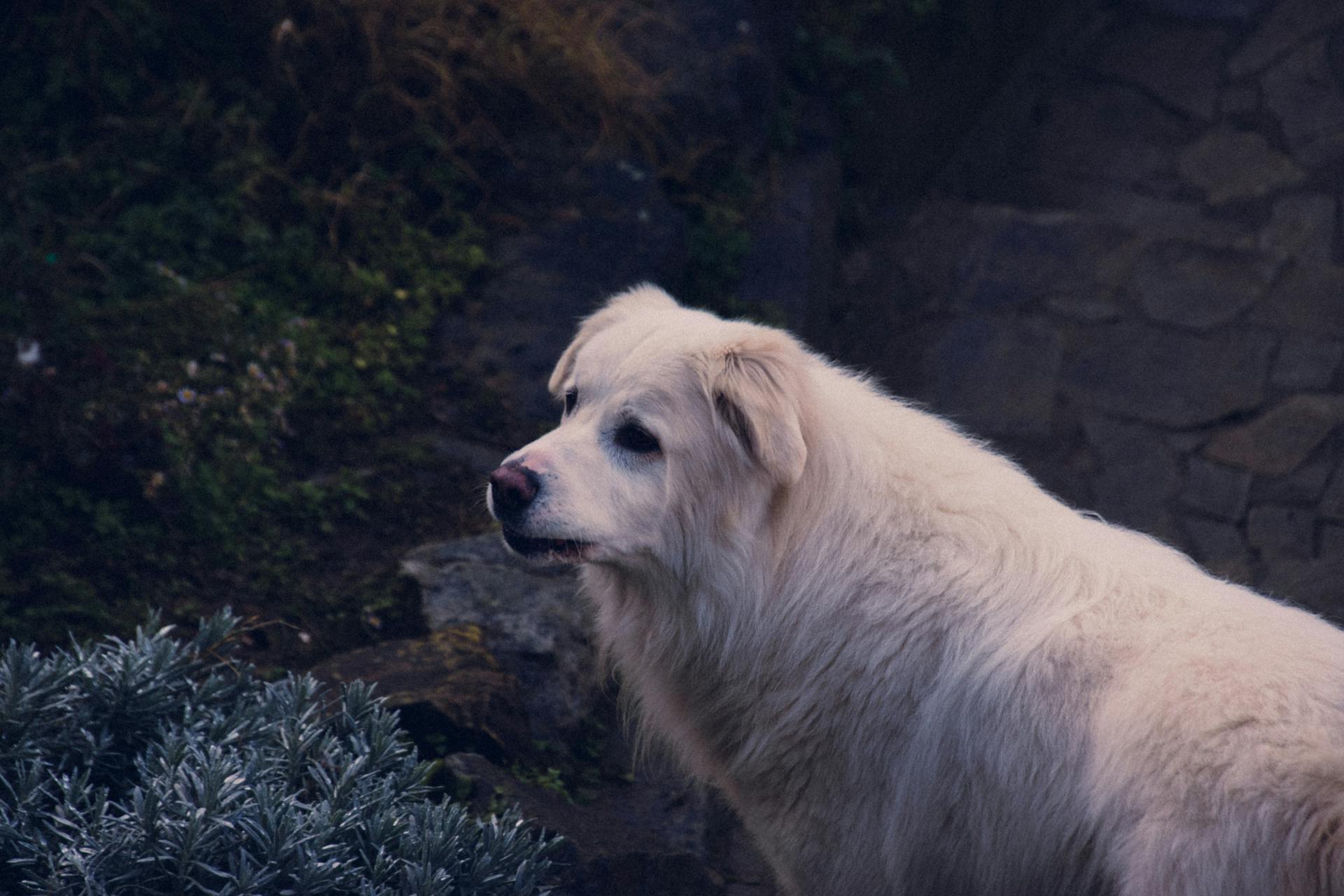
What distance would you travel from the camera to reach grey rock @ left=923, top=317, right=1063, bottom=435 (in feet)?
22.1

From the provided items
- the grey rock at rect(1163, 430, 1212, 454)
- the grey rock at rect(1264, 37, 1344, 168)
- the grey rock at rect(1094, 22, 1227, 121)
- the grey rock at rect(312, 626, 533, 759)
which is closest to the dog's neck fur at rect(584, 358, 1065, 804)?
the grey rock at rect(312, 626, 533, 759)

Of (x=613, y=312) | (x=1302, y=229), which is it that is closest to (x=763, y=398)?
(x=613, y=312)

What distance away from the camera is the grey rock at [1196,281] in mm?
6676

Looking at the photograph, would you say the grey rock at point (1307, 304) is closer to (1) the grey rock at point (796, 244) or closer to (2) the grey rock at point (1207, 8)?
(2) the grey rock at point (1207, 8)

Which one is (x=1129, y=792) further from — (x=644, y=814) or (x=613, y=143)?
(x=613, y=143)

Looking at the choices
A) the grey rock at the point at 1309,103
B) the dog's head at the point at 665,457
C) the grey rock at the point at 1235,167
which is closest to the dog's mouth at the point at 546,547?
the dog's head at the point at 665,457

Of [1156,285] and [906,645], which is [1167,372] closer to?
[1156,285]

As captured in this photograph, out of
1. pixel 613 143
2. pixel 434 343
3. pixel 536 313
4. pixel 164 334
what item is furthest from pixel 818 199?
pixel 164 334

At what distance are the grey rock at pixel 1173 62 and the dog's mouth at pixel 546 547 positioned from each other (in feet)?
20.9

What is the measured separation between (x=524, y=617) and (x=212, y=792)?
69.6 inches

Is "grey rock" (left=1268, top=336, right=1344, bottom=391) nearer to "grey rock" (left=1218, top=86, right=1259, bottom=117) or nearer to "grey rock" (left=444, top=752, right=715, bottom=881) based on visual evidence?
"grey rock" (left=1218, top=86, right=1259, bottom=117)

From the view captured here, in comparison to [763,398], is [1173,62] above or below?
above

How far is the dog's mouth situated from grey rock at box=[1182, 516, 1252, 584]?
4.57 metres

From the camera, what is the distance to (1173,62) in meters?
7.30
